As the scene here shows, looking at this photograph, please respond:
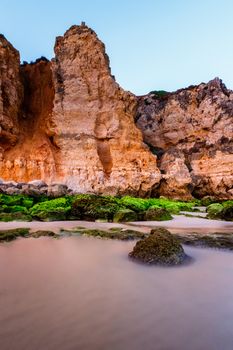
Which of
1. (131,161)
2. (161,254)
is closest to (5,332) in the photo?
(161,254)

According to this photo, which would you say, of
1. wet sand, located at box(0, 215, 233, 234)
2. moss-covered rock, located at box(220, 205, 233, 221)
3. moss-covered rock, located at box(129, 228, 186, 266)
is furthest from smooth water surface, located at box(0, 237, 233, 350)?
moss-covered rock, located at box(220, 205, 233, 221)

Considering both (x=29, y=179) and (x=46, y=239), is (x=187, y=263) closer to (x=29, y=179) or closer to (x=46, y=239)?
(x=46, y=239)

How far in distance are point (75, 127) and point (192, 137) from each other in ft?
44.4

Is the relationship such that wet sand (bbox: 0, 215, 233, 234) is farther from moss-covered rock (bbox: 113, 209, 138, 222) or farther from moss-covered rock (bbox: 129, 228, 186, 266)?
moss-covered rock (bbox: 129, 228, 186, 266)

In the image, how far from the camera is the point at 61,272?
340 centimetres

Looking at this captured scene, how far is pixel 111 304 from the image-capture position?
2.46m

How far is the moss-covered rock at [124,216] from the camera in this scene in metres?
9.67

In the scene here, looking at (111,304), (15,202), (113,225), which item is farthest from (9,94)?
(111,304)

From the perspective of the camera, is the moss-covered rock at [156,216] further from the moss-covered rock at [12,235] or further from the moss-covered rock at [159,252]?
the moss-covered rock at [159,252]

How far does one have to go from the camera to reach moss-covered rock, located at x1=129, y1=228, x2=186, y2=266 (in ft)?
12.8

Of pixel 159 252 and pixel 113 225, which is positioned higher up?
pixel 159 252

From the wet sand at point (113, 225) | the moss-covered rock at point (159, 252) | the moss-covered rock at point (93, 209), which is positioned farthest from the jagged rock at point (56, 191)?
the moss-covered rock at point (159, 252)

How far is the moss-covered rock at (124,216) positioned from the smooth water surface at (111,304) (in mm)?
5404

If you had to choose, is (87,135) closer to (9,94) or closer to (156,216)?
(9,94)
